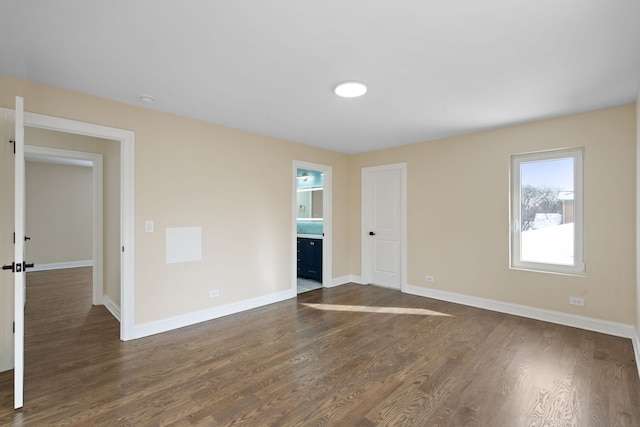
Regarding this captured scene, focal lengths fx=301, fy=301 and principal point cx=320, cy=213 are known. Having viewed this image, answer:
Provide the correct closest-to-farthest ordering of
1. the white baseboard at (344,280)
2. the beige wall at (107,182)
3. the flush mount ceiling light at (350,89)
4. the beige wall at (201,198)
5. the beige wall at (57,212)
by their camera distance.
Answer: the flush mount ceiling light at (350,89) → the beige wall at (201,198) → the beige wall at (107,182) → the white baseboard at (344,280) → the beige wall at (57,212)

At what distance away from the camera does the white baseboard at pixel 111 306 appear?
3.85m

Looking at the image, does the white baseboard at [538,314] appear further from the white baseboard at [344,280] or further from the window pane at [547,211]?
the white baseboard at [344,280]

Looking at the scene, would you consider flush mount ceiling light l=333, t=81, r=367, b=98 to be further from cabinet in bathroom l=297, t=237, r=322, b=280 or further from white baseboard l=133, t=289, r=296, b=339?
cabinet in bathroom l=297, t=237, r=322, b=280

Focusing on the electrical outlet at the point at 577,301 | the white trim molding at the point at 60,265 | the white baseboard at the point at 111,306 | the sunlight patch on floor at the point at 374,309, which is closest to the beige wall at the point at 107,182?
the white baseboard at the point at 111,306

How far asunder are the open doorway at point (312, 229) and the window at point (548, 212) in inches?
111

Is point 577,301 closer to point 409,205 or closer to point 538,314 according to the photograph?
point 538,314

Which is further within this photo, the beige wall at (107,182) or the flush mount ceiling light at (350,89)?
the beige wall at (107,182)

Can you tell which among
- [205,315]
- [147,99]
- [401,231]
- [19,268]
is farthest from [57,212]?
[401,231]

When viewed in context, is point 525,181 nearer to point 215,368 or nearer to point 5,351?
point 215,368

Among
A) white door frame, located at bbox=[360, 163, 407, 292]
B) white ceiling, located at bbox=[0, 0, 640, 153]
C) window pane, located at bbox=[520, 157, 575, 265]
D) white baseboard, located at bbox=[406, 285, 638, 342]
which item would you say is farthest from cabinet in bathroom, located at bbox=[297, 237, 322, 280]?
window pane, located at bbox=[520, 157, 575, 265]

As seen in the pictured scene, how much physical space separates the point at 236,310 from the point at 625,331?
4.41m

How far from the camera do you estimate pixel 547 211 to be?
374 centimetres

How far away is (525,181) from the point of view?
3.91m

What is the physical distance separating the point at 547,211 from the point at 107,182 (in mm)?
5892
